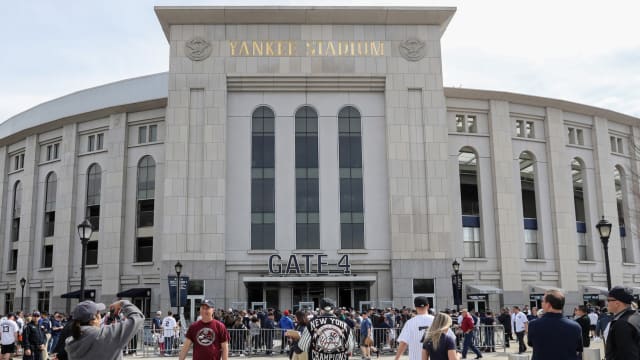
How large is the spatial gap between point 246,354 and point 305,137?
781 inches

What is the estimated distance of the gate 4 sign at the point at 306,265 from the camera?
40.1m

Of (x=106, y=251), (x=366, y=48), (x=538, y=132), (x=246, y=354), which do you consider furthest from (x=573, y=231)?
(x=106, y=251)

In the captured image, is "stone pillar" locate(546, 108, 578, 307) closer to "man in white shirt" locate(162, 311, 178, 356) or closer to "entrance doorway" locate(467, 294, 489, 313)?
"entrance doorway" locate(467, 294, 489, 313)

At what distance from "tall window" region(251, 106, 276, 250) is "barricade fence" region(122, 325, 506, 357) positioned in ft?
45.2

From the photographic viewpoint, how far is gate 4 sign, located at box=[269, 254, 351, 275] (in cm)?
4006

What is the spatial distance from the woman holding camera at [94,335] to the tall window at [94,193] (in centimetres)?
4542

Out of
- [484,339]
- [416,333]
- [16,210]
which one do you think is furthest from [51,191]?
[416,333]

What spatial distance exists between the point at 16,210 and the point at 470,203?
3893 cm

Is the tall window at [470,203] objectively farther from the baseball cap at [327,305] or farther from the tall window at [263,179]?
the baseball cap at [327,305]

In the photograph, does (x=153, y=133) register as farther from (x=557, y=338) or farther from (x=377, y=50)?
(x=557, y=338)

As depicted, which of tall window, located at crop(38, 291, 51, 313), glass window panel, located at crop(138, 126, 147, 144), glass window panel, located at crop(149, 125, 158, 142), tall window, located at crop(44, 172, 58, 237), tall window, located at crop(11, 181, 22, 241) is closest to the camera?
glass window panel, located at crop(149, 125, 158, 142)

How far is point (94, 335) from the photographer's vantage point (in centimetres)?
586

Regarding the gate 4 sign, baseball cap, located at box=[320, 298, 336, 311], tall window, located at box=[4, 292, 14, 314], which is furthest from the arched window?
baseball cap, located at box=[320, 298, 336, 311]

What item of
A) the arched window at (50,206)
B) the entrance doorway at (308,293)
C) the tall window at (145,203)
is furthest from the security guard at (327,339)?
the arched window at (50,206)
